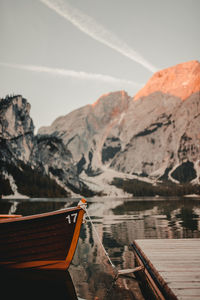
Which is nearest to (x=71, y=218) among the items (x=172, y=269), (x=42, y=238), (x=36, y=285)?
(x=42, y=238)

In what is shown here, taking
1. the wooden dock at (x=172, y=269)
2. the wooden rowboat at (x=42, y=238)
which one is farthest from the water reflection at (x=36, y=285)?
the wooden dock at (x=172, y=269)

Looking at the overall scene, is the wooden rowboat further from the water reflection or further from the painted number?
the water reflection

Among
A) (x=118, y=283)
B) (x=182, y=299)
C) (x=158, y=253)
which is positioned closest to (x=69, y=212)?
(x=118, y=283)

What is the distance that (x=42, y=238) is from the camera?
11.7 m

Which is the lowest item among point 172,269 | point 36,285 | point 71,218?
point 36,285

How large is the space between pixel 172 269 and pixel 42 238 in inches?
237

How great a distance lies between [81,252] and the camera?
16141mm

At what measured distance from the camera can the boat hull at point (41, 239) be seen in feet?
38.1

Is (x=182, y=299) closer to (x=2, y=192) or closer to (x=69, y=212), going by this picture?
(x=69, y=212)

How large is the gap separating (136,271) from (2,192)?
159947 mm

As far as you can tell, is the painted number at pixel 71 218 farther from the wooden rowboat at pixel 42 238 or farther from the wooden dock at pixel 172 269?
the wooden dock at pixel 172 269

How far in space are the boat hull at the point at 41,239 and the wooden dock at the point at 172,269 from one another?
359 cm

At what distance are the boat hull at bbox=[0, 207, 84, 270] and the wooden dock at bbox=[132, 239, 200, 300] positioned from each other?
3.59 metres

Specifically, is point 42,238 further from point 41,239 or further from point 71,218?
point 71,218
